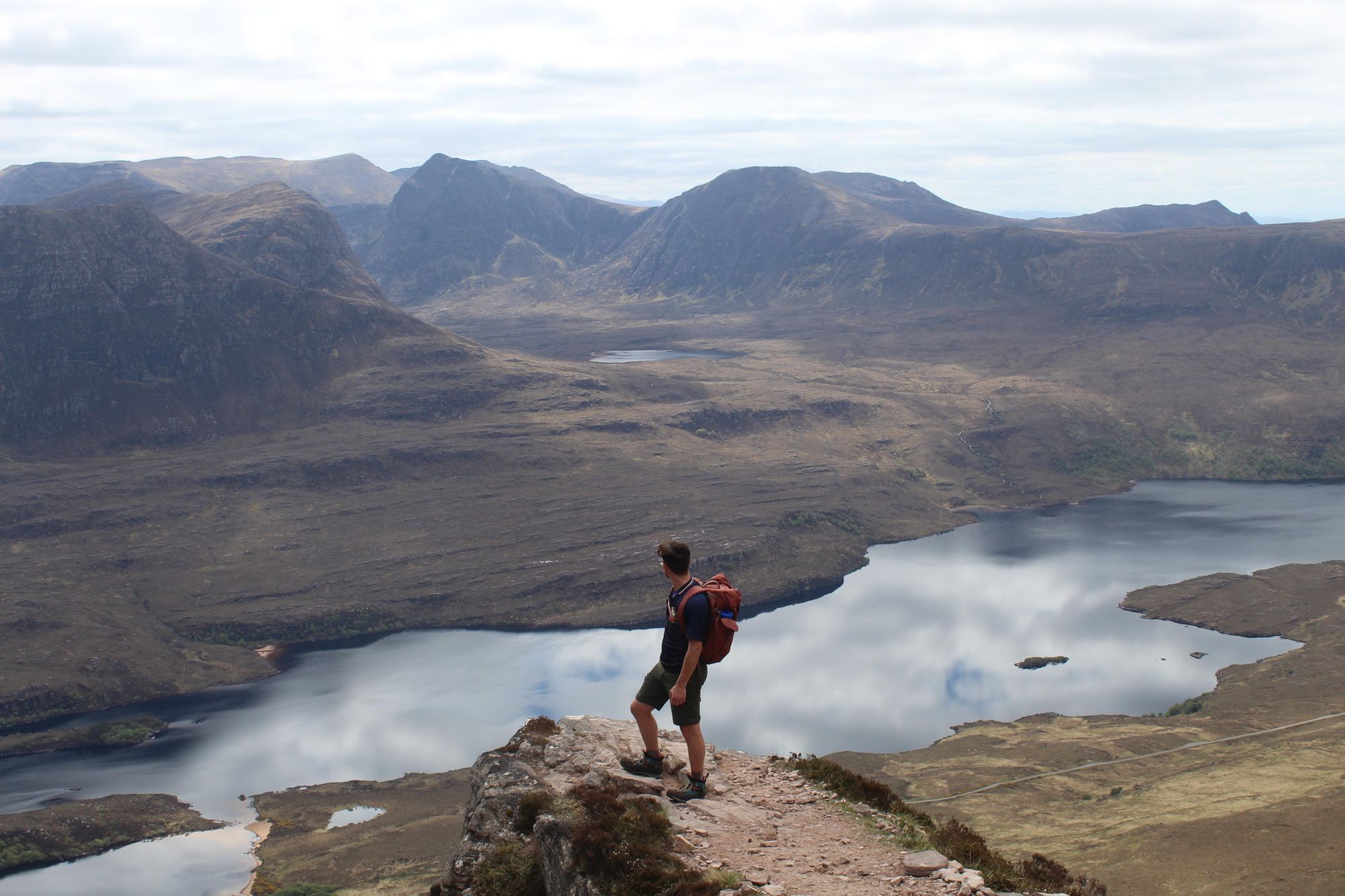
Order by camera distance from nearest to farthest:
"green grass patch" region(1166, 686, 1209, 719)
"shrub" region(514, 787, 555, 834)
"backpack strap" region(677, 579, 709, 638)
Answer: "backpack strap" region(677, 579, 709, 638) → "shrub" region(514, 787, 555, 834) → "green grass patch" region(1166, 686, 1209, 719)

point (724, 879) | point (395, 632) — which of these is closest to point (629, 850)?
point (724, 879)

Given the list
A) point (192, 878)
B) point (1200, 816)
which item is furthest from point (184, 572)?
point (1200, 816)

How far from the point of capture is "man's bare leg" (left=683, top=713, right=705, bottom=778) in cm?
1703

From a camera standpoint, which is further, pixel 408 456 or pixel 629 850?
pixel 408 456

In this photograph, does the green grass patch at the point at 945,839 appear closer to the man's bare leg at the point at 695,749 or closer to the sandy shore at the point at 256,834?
the man's bare leg at the point at 695,749

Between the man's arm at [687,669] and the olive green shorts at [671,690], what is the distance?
0.24 metres

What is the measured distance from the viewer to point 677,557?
16094mm

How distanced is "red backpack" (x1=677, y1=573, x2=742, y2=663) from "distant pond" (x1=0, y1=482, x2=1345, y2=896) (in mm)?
53876

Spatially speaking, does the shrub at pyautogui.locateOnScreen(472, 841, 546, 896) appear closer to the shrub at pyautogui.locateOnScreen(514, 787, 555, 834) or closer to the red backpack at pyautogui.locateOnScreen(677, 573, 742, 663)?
the shrub at pyautogui.locateOnScreen(514, 787, 555, 834)

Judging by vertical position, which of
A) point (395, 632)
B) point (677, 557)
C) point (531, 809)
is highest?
point (677, 557)

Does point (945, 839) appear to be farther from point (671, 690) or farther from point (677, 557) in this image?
point (677, 557)

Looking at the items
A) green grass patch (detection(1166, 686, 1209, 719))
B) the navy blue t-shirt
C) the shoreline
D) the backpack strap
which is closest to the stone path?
the navy blue t-shirt

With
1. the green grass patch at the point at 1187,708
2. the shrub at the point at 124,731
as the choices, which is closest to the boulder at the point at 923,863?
the green grass patch at the point at 1187,708

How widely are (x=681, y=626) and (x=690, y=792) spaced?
287 cm
